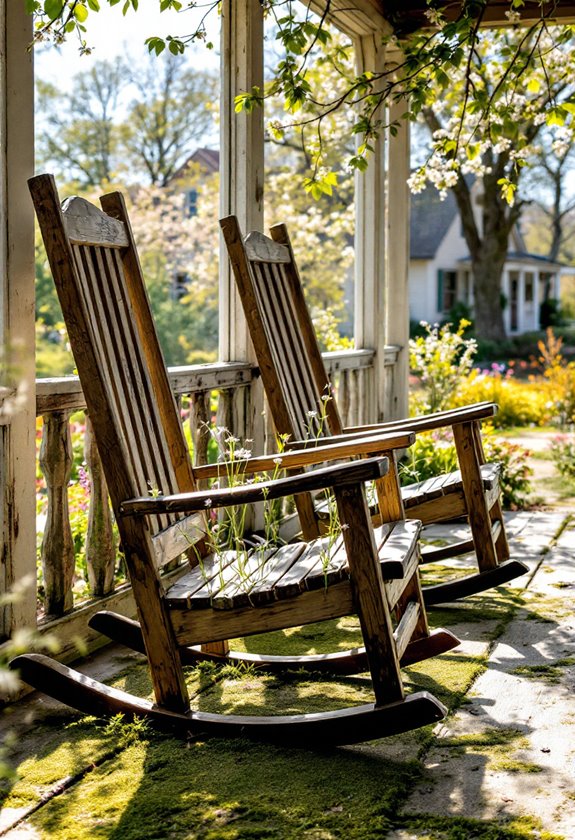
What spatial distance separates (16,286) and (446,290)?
23.5m

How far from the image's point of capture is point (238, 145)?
3916 millimetres

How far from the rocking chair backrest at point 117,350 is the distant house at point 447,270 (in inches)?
820

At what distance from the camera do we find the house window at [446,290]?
24594mm

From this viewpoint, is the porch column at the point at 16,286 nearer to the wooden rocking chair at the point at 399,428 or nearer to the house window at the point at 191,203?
the wooden rocking chair at the point at 399,428

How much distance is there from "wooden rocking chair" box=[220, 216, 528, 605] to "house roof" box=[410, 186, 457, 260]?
21055 millimetres

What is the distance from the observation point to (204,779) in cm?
208

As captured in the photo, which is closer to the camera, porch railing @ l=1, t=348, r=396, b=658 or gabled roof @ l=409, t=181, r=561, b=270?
porch railing @ l=1, t=348, r=396, b=658

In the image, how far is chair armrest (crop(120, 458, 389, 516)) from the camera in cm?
202

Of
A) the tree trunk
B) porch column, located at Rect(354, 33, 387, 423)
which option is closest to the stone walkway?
porch column, located at Rect(354, 33, 387, 423)

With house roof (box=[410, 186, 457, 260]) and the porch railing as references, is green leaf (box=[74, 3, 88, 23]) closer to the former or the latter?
the porch railing

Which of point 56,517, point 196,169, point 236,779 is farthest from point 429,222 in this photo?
point 236,779

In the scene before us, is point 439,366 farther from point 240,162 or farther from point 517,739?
point 517,739

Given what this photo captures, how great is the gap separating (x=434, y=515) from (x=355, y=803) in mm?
1417

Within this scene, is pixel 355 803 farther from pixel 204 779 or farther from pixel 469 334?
pixel 469 334
